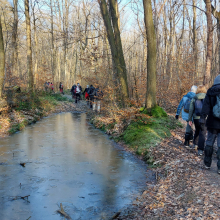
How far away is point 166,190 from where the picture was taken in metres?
5.22

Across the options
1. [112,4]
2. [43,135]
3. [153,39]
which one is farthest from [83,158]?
[112,4]

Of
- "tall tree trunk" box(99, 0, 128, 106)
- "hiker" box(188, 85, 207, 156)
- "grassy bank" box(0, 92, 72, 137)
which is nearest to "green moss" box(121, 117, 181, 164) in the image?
"hiker" box(188, 85, 207, 156)

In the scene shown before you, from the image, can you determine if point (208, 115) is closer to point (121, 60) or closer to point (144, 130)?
point (144, 130)

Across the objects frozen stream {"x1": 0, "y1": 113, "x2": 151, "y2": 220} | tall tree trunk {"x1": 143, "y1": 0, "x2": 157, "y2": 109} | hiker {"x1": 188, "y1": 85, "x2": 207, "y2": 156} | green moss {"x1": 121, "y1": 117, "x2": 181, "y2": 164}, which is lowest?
frozen stream {"x1": 0, "y1": 113, "x2": 151, "y2": 220}

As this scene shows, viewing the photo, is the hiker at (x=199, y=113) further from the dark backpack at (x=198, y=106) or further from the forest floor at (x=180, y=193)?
the forest floor at (x=180, y=193)

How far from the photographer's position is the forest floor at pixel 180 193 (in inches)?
159

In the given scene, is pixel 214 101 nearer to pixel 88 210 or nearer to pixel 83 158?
pixel 88 210

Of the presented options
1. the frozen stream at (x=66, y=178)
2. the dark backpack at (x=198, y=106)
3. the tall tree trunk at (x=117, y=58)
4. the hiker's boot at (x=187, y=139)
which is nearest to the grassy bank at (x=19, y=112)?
the frozen stream at (x=66, y=178)

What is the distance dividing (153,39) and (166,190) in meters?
7.12

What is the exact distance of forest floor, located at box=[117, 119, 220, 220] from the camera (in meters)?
4.04

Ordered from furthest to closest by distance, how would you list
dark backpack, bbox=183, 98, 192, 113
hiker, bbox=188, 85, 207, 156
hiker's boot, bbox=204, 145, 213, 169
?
dark backpack, bbox=183, 98, 192, 113 < hiker, bbox=188, 85, 207, 156 < hiker's boot, bbox=204, 145, 213, 169

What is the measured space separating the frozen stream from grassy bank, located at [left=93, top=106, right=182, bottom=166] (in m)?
0.53

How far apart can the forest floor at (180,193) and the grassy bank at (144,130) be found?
1.28 m

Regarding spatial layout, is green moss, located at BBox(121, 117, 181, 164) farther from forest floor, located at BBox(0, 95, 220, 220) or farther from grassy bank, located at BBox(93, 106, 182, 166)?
forest floor, located at BBox(0, 95, 220, 220)
